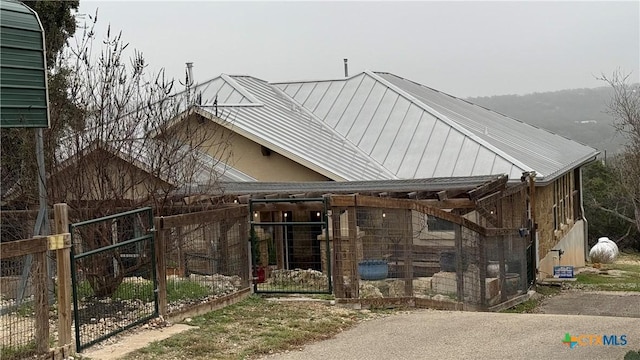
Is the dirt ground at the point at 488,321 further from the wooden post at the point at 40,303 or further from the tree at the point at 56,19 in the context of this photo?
the tree at the point at 56,19

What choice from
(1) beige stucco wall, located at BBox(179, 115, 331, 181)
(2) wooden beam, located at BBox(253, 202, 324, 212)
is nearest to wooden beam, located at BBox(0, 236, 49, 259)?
(2) wooden beam, located at BBox(253, 202, 324, 212)

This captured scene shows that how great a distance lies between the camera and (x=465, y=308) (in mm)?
12867

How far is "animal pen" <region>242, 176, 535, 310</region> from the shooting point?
1109cm

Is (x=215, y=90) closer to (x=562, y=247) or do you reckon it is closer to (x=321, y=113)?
(x=321, y=113)

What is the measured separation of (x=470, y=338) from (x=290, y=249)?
835 cm

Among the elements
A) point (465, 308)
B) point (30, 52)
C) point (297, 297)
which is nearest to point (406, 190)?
point (465, 308)

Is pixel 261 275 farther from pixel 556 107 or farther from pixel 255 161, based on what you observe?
pixel 556 107

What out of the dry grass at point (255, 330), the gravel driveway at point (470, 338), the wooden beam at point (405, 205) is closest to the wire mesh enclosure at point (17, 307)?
the dry grass at point (255, 330)

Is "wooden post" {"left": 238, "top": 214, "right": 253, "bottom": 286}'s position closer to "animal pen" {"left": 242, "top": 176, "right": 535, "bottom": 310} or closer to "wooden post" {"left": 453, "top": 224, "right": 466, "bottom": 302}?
"animal pen" {"left": 242, "top": 176, "right": 535, "bottom": 310}

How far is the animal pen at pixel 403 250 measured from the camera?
11.1 metres

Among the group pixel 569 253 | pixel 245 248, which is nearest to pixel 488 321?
pixel 245 248

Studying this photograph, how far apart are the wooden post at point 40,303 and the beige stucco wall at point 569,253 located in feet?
54.7

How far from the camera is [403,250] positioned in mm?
11406

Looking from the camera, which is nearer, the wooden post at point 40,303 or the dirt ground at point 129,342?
the wooden post at point 40,303
